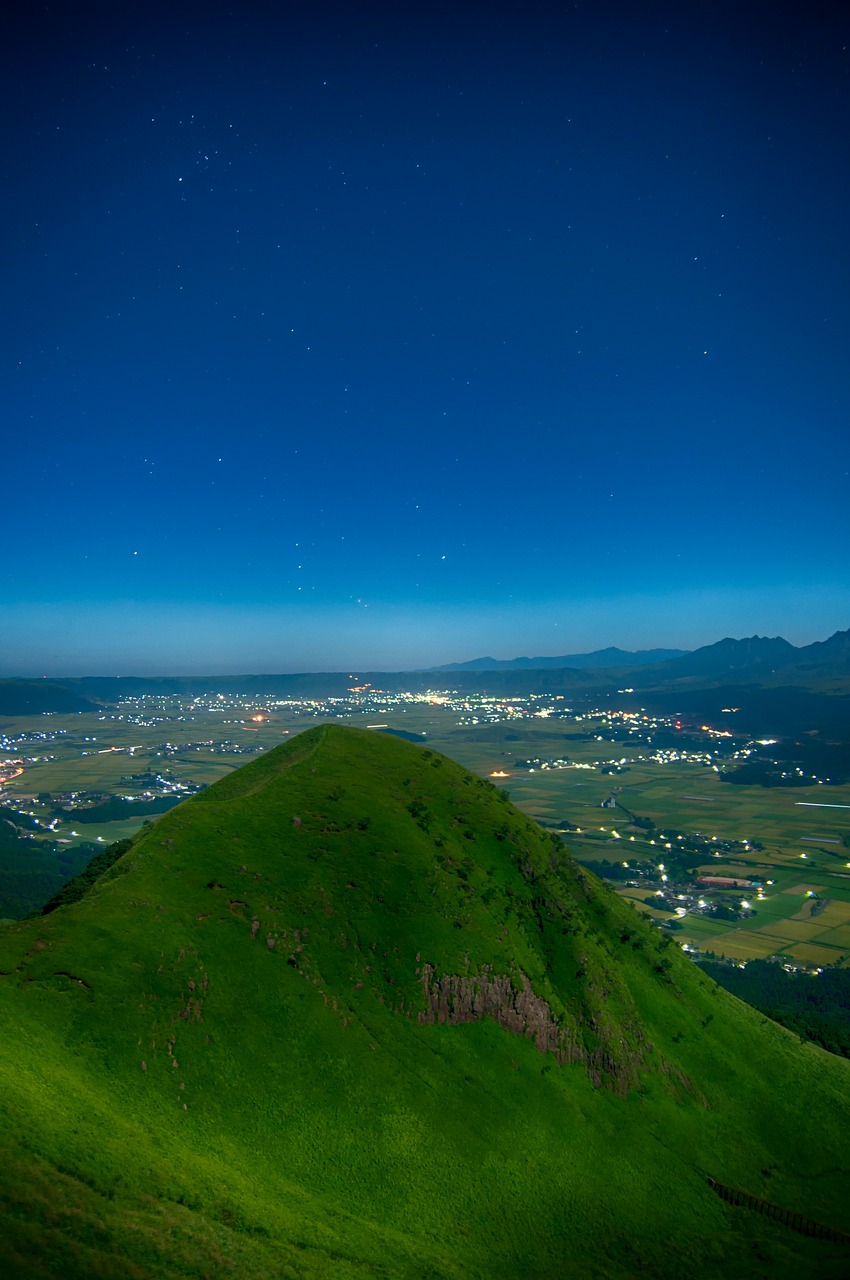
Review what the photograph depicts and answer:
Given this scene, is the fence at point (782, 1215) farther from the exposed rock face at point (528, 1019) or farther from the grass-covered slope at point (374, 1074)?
the exposed rock face at point (528, 1019)

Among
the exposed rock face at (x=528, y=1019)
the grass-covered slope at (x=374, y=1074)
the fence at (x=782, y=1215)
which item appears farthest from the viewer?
the exposed rock face at (x=528, y=1019)

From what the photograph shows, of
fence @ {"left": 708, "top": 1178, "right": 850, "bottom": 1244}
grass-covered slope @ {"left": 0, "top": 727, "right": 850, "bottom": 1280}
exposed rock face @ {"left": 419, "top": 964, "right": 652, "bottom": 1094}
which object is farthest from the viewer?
exposed rock face @ {"left": 419, "top": 964, "right": 652, "bottom": 1094}

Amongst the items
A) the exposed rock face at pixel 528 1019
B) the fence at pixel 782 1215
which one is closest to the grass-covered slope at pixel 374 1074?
the exposed rock face at pixel 528 1019

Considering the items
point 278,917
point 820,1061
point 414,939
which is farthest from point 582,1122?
point 820,1061

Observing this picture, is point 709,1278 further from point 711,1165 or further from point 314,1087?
point 314,1087

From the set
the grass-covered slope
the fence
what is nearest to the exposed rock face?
the grass-covered slope

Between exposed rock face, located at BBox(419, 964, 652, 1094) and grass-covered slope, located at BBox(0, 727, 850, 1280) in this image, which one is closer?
grass-covered slope, located at BBox(0, 727, 850, 1280)

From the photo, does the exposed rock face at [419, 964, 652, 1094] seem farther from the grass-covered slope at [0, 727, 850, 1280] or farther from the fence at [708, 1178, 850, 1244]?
the fence at [708, 1178, 850, 1244]
